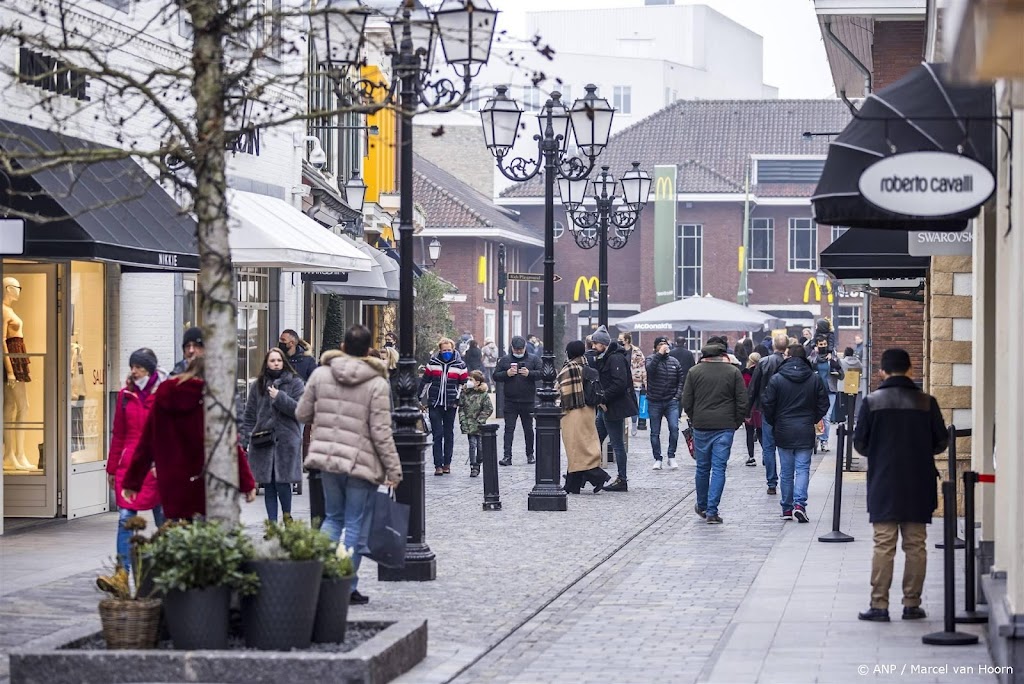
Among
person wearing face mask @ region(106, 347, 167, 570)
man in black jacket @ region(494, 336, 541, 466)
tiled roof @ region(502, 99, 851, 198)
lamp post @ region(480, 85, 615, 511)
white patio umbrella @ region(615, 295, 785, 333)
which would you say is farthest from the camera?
tiled roof @ region(502, 99, 851, 198)

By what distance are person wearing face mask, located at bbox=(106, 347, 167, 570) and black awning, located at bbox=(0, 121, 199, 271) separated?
4.17 feet

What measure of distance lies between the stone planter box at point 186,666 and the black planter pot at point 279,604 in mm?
125

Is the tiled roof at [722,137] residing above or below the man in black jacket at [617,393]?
above

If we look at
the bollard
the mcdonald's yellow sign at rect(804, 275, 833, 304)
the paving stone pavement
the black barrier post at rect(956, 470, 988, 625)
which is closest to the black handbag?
the paving stone pavement

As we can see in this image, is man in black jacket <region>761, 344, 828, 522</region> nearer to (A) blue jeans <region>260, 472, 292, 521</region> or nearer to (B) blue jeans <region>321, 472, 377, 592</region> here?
(A) blue jeans <region>260, 472, 292, 521</region>

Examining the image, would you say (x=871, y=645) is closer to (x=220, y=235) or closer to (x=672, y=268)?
(x=220, y=235)

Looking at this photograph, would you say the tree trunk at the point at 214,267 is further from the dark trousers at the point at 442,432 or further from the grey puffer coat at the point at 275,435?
the dark trousers at the point at 442,432

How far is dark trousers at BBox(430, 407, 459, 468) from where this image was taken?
22.4 meters

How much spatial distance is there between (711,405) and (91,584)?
6.88 meters

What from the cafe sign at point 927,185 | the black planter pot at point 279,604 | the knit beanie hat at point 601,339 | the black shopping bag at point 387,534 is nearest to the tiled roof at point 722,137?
the knit beanie hat at point 601,339

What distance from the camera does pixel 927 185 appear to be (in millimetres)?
8039

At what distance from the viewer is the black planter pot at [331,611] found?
8383 millimetres

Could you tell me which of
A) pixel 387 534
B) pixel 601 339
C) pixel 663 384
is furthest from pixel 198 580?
pixel 663 384

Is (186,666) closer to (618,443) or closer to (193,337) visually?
(193,337)
